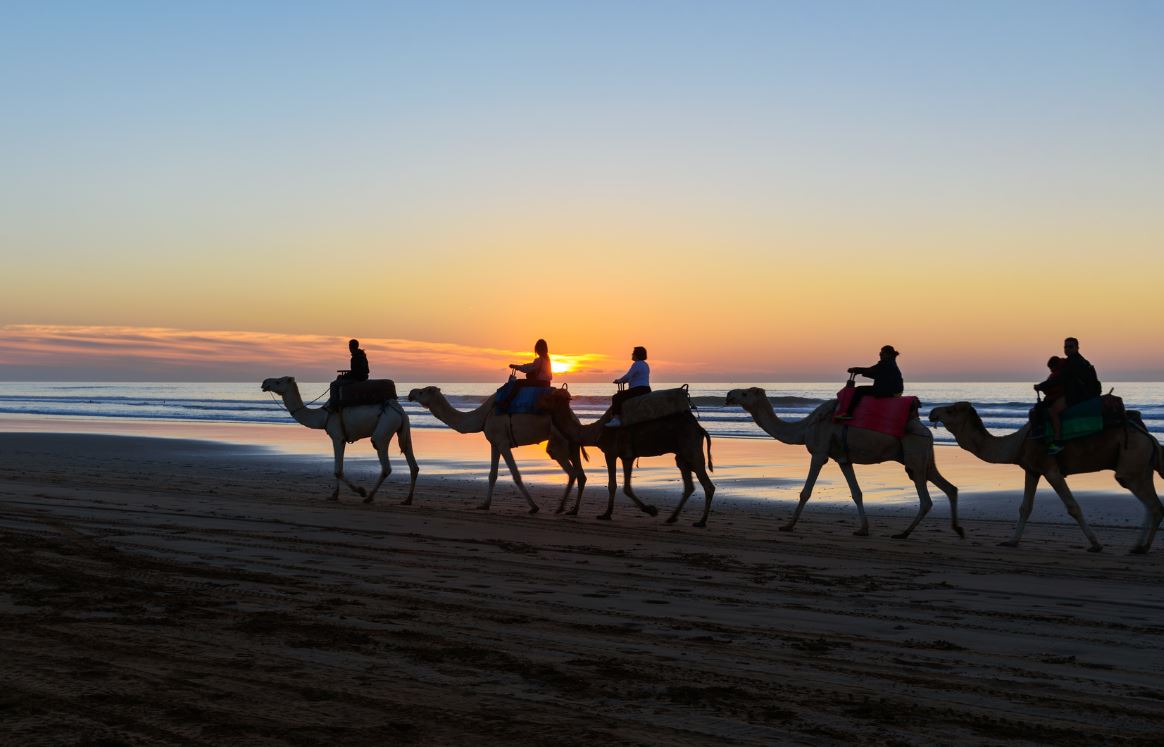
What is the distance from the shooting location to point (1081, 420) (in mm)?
13430

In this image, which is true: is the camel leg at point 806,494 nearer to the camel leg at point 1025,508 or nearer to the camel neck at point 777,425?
the camel neck at point 777,425

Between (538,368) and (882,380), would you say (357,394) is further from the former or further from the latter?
(882,380)

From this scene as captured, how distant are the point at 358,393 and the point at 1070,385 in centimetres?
1096

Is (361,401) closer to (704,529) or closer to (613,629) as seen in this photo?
(704,529)

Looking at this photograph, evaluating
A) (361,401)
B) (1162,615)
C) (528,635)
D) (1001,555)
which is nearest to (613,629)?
(528,635)

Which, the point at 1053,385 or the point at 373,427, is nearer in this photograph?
the point at 1053,385

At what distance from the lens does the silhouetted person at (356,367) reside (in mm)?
18859

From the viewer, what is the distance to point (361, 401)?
61.6ft

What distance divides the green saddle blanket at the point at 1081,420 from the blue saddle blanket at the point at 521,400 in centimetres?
752

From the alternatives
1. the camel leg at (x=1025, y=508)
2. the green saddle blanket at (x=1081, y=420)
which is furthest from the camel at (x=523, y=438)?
the green saddle blanket at (x=1081, y=420)

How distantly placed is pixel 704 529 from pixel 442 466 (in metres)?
12.4

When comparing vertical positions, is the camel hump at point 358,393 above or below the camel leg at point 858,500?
above

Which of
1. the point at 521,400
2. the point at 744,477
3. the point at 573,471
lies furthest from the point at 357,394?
the point at 744,477

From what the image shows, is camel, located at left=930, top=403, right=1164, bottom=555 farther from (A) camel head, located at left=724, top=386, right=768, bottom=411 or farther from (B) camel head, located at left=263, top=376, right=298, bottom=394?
(B) camel head, located at left=263, top=376, right=298, bottom=394
